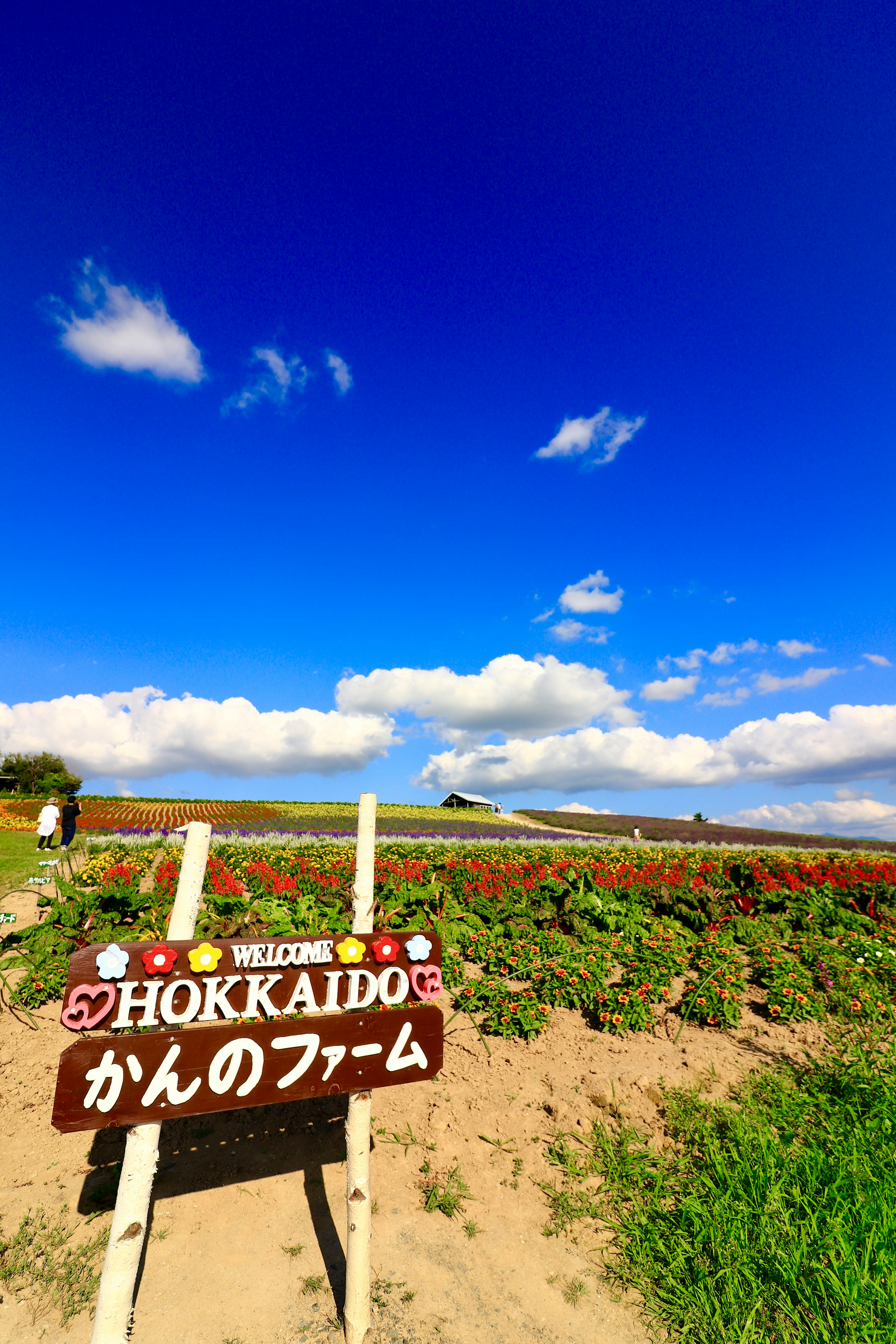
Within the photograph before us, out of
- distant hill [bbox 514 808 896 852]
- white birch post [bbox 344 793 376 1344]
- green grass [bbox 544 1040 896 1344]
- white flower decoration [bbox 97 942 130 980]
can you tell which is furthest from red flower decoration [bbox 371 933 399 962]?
distant hill [bbox 514 808 896 852]

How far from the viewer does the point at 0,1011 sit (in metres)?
6.27

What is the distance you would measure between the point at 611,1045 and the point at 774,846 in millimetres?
27756

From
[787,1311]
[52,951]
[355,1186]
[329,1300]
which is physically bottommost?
[329,1300]

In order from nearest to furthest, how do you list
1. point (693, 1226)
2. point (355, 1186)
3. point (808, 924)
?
point (355, 1186)
point (693, 1226)
point (808, 924)

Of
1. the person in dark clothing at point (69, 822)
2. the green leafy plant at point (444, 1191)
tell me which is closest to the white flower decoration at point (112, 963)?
the green leafy plant at point (444, 1191)

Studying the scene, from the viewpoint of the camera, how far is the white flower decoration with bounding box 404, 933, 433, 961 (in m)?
3.46

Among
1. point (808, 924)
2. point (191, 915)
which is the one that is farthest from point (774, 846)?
point (191, 915)

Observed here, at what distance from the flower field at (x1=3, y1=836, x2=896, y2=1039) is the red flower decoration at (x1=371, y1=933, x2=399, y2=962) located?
1.91m

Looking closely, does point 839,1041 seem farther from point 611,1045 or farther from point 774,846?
point 774,846

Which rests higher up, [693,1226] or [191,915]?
[191,915]

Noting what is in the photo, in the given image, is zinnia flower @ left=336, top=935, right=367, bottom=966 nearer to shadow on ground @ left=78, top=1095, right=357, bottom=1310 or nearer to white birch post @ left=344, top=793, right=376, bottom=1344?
white birch post @ left=344, top=793, right=376, bottom=1344

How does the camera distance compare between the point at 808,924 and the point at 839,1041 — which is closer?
the point at 839,1041

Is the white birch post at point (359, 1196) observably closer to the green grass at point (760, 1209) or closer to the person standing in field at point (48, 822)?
the green grass at point (760, 1209)

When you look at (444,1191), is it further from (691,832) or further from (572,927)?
(691,832)
